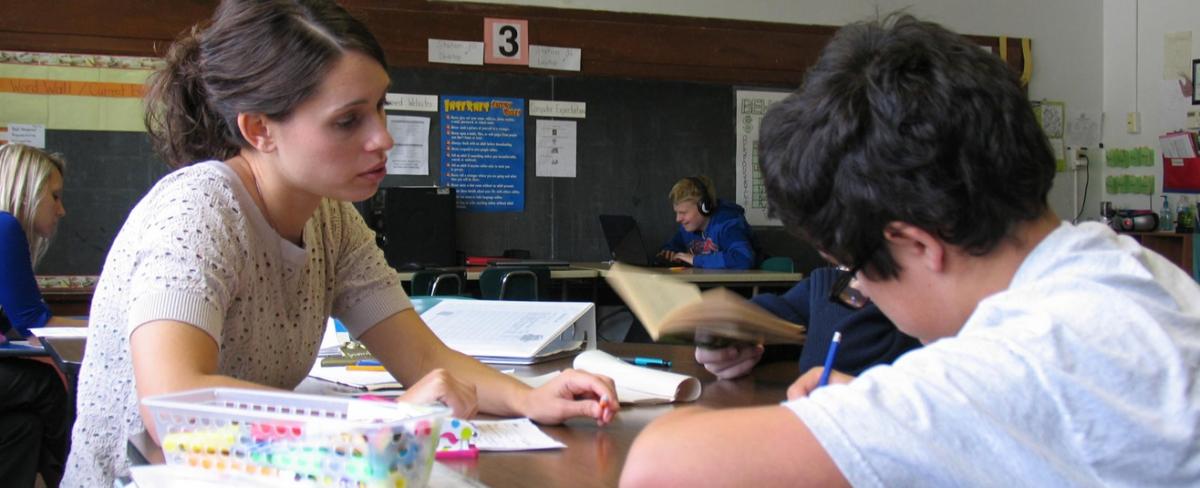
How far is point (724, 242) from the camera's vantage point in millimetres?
5859

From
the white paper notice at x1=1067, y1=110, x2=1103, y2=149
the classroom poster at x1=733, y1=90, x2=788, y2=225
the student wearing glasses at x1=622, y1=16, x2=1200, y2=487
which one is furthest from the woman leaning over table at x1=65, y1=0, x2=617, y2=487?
the white paper notice at x1=1067, y1=110, x2=1103, y2=149

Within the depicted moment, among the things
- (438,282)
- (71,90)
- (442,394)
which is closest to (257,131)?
(442,394)

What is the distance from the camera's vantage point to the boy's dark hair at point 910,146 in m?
0.79

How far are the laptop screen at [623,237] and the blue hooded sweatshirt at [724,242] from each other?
319 mm

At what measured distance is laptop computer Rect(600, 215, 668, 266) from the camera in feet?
19.5

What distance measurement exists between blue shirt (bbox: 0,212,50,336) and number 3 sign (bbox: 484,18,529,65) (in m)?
2.85

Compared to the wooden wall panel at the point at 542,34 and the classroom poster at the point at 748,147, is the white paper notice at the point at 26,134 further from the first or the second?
the classroom poster at the point at 748,147

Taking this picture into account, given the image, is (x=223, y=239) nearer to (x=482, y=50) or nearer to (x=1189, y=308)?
(x=1189, y=308)

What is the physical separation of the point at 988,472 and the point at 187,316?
2.73 ft

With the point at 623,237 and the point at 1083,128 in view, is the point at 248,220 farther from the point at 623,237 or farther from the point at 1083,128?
the point at 1083,128

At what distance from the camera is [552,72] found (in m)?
5.97

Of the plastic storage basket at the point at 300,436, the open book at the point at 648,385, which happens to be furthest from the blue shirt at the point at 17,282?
the plastic storage basket at the point at 300,436

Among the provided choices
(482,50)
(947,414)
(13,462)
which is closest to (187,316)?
(947,414)

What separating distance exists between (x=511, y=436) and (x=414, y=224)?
4.46 metres
